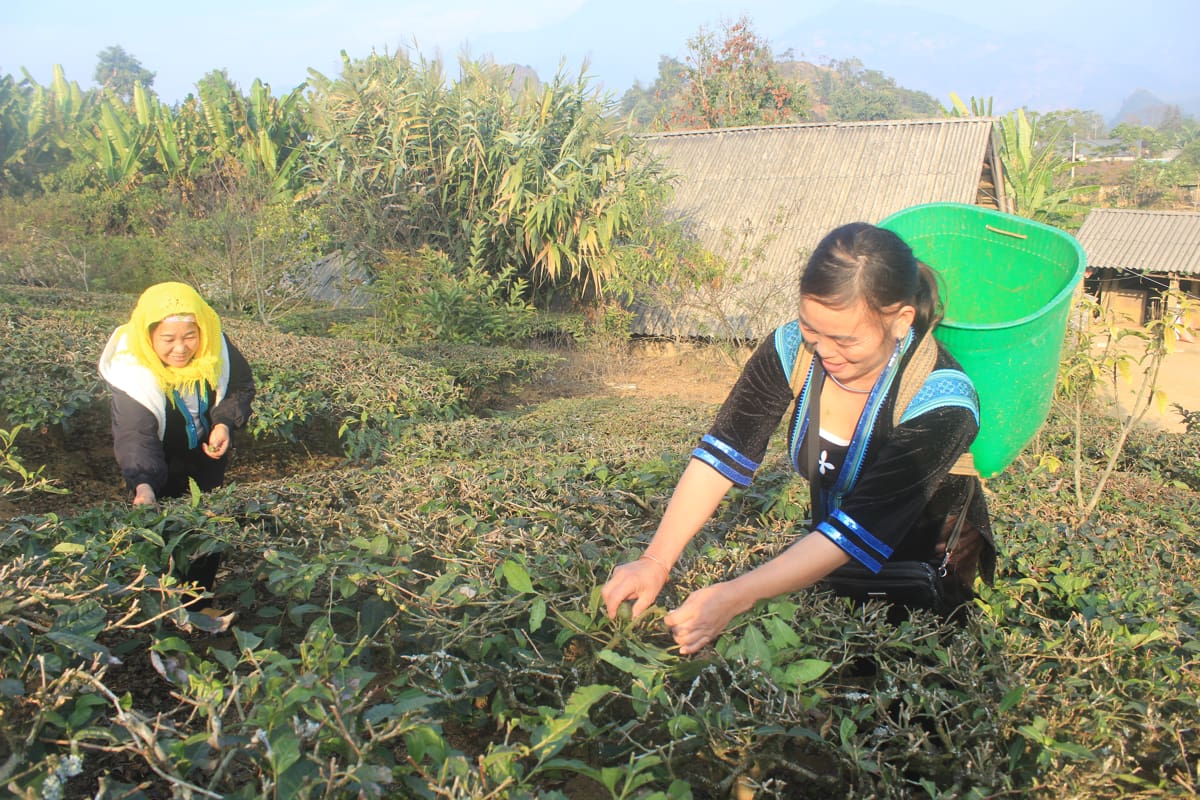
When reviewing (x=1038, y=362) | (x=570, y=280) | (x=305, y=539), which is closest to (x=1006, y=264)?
(x=1038, y=362)

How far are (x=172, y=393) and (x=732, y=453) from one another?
2459 millimetres

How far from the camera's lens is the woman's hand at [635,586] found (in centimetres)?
179

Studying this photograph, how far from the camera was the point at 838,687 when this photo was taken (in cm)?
188

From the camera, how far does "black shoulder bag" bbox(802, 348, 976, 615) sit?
2.10m

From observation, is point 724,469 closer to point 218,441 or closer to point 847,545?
point 847,545

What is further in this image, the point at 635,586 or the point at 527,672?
the point at 635,586

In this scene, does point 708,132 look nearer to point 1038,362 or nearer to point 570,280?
point 570,280

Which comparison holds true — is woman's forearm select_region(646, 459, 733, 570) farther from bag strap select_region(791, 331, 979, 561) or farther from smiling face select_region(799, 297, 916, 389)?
smiling face select_region(799, 297, 916, 389)

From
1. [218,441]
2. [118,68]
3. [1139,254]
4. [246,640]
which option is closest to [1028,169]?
[1139,254]

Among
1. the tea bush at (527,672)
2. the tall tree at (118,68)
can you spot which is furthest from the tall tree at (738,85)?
the tall tree at (118,68)

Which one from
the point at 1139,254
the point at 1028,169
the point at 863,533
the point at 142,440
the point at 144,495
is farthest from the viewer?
the point at 1028,169

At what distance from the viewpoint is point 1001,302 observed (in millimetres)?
2490

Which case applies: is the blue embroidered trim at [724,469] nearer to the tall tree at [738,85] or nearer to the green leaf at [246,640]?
the green leaf at [246,640]

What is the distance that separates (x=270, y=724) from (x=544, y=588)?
817 millimetres
